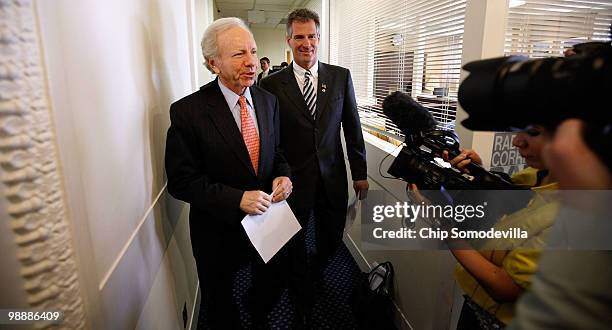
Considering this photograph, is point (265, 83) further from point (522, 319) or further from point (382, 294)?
point (522, 319)

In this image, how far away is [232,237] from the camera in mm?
1466

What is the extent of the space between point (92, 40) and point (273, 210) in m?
0.89

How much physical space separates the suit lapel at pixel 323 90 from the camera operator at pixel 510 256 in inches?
40.6

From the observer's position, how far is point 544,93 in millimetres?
424

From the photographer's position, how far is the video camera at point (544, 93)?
0.38 metres

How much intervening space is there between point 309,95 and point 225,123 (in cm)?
72

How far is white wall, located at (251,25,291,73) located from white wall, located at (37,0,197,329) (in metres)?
9.95

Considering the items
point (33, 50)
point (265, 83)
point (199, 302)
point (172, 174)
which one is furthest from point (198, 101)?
point (199, 302)

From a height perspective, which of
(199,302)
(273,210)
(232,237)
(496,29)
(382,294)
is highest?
(496,29)

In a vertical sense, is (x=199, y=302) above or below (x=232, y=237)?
below

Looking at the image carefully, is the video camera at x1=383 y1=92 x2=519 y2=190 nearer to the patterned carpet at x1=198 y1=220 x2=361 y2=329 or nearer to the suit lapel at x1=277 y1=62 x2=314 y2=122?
the suit lapel at x1=277 y1=62 x2=314 y2=122

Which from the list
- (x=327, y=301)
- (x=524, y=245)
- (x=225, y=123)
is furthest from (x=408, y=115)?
(x=327, y=301)

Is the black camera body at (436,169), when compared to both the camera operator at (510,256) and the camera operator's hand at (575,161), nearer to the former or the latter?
the camera operator at (510,256)

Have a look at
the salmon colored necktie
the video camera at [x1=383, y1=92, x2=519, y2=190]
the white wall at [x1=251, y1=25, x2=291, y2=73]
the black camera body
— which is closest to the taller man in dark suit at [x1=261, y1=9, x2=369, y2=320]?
the salmon colored necktie
